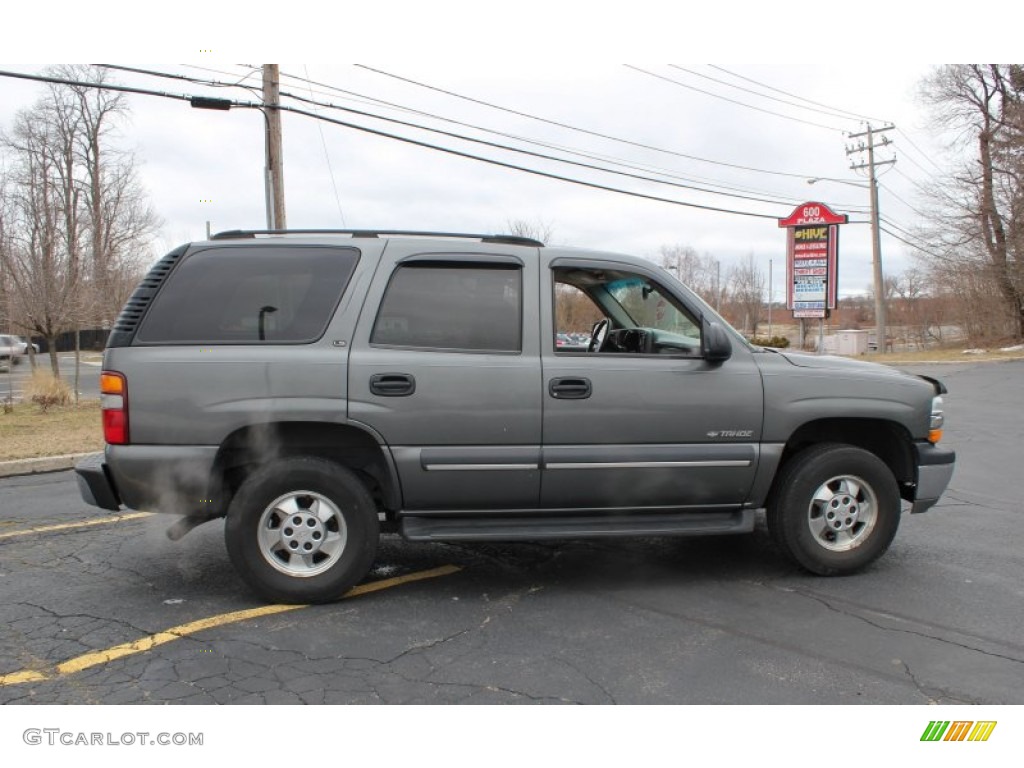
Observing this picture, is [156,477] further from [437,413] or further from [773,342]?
[773,342]

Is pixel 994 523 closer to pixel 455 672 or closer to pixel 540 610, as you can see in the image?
pixel 540 610

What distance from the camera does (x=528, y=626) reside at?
375 centimetres

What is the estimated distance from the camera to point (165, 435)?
151 inches

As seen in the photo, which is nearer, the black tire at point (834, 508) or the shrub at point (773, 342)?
the black tire at point (834, 508)

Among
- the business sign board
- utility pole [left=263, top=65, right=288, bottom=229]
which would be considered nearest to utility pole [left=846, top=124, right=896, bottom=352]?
the business sign board

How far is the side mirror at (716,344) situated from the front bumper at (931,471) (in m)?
1.44

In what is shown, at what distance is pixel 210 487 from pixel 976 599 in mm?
4355

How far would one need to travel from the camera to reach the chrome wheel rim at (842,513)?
4355 mm

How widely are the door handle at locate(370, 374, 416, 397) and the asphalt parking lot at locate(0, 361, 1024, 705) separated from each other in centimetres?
120

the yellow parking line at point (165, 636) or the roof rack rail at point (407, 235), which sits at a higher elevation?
the roof rack rail at point (407, 235)

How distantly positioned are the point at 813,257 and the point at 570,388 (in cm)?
2185

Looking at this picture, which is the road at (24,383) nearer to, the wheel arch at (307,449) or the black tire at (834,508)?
the wheel arch at (307,449)

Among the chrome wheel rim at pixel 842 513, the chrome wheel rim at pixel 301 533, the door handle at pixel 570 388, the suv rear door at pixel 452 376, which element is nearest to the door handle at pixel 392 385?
the suv rear door at pixel 452 376

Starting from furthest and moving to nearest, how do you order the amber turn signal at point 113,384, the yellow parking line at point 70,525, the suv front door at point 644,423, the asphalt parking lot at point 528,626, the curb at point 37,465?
the curb at point 37,465 → the yellow parking line at point 70,525 → the suv front door at point 644,423 → the amber turn signal at point 113,384 → the asphalt parking lot at point 528,626
